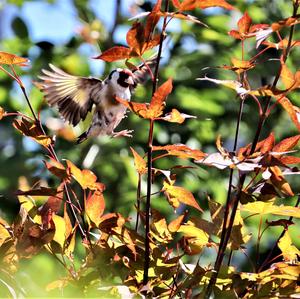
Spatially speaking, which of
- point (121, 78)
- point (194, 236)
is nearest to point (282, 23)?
point (194, 236)

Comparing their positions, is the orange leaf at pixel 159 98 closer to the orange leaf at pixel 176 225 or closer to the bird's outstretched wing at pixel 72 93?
the orange leaf at pixel 176 225

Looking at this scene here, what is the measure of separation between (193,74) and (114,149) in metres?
0.55

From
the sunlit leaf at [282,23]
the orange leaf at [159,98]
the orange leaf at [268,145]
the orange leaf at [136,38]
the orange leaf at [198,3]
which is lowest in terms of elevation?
the orange leaf at [268,145]

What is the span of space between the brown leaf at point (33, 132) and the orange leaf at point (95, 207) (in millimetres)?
99

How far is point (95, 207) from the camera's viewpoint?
0.98m

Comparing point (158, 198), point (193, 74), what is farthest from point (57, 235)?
point (193, 74)

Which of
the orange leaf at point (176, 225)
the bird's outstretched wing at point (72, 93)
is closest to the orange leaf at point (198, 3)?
the orange leaf at point (176, 225)

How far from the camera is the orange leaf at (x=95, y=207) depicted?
0.98 meters

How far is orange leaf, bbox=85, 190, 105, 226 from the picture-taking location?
98 centimetres

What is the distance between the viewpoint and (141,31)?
2.96ft

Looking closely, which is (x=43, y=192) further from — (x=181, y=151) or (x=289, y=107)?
(x=289, y=107)

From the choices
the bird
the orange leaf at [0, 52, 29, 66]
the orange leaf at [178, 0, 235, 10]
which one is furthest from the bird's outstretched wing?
the orange leaf at [178, 0, 235, 10]

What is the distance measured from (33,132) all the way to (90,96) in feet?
2.14

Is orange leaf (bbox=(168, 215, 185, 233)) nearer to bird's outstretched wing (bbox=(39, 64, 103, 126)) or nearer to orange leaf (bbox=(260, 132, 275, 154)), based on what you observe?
orange leaf (bbox=(260, 132, 275, 154))
